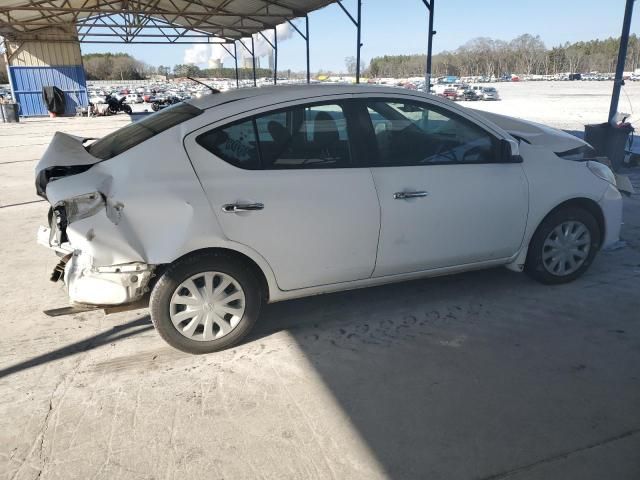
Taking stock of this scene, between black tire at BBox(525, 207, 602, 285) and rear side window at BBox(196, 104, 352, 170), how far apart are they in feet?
5.87

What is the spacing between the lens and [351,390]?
294 centimetres

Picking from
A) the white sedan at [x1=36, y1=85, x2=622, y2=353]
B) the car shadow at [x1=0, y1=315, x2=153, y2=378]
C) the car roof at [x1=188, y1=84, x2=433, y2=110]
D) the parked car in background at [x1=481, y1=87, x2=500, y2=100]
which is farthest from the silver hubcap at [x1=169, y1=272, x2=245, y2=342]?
the parked car in background at [x1=481, y1=87, x2=500, y2=100]

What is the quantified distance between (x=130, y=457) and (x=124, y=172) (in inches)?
63.9

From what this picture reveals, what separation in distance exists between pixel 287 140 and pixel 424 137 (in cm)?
106

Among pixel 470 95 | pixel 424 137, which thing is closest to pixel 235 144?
pixel 424 137

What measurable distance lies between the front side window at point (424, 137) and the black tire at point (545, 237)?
2.50 feet

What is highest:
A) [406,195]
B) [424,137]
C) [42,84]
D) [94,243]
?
[42,84]

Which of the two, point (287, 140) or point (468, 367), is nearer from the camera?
point (468, 367)

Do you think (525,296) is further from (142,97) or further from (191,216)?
(142,97)

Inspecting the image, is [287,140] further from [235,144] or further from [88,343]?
[88,343]

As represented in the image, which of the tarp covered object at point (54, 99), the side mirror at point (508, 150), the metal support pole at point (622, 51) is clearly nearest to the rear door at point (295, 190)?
the side mirror at point (508, 150)

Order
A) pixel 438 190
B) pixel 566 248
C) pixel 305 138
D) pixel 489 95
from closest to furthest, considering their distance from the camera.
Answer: pixel 305 138 < pixel 438 190 < pixel 566 248 < pixel 489 95

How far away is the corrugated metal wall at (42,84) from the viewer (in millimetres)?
25906

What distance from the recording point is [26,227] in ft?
20.8
